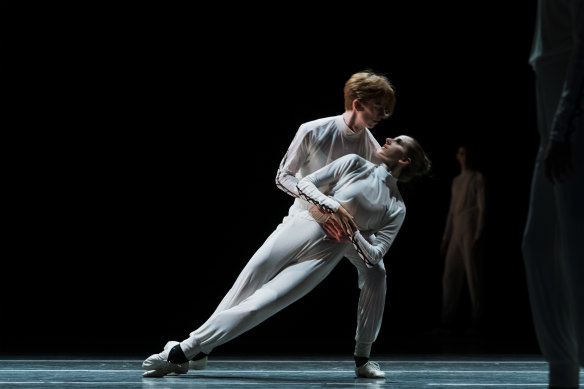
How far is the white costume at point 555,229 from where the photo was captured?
2.33 metres

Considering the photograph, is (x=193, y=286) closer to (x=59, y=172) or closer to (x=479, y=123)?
(x=59, y=172)

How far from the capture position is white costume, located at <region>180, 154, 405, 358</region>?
3543mm

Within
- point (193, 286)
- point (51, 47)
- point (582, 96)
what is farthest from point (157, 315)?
point (582, 96)

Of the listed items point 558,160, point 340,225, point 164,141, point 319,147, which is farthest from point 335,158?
point 164,141

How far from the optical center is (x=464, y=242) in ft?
22.5

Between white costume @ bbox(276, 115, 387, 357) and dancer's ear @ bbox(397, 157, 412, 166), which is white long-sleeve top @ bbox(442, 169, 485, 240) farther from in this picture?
dancer's ear @ bbox(397, 157, 412, 166)

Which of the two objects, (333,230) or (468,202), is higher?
(333,230)

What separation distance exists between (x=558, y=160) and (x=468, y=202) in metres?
4.65

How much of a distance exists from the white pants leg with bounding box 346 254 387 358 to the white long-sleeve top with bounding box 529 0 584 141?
1.40 metres

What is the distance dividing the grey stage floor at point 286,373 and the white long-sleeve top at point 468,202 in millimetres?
2308

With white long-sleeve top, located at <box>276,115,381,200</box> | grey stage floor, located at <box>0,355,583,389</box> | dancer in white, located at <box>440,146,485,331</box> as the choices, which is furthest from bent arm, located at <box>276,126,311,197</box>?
dancer in white, located at <box>440,146,485,331</box>

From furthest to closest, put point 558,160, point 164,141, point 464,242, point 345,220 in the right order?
1. point 164,141
2. point 464,242
3. point 345,220
4. point 558,160

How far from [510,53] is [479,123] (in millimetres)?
606

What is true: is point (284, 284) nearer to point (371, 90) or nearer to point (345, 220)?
point (345, 220)
